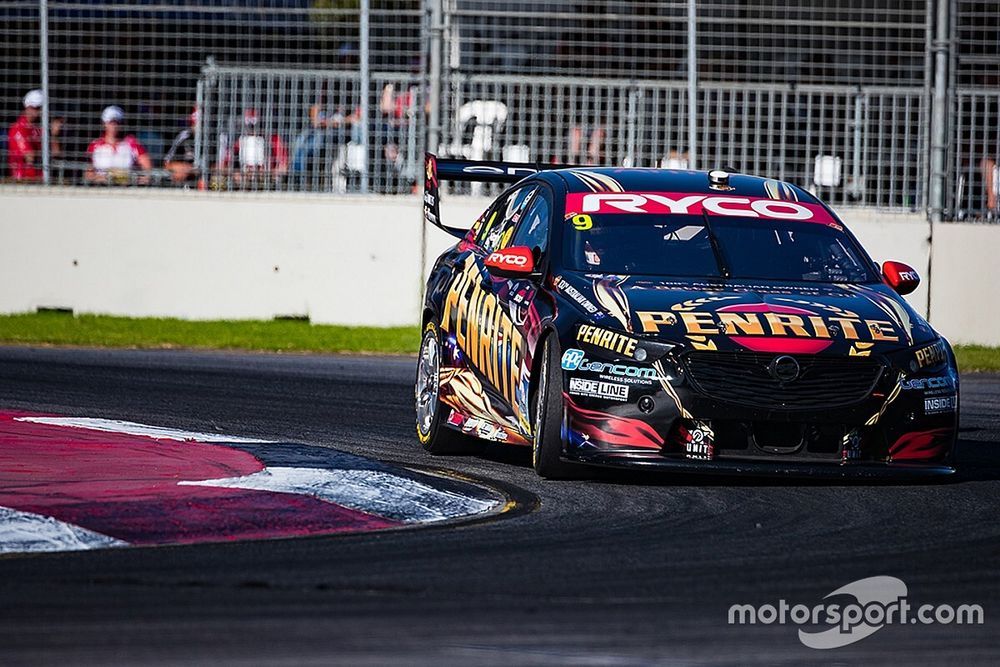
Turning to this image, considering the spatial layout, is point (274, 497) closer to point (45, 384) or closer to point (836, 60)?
point (45, 384)

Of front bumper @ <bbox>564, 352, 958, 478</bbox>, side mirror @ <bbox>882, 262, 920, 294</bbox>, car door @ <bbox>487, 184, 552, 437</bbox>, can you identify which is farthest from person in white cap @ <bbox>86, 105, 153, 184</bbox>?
front bumper @ <bbox>564, 352, 958, 478</bbox>

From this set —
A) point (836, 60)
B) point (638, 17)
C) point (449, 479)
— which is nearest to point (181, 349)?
point (638, 17)

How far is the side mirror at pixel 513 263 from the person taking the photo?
8.25m

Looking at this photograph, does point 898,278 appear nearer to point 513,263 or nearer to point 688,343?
point 688,343

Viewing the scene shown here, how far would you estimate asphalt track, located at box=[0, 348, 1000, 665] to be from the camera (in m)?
4.57

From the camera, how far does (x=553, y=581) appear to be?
5.48 m

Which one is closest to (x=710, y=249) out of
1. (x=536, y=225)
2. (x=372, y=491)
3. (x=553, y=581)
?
(x=536, y=225)

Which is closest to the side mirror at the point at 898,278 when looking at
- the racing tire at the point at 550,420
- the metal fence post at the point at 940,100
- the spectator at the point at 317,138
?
the racing tire at the point at 550,420

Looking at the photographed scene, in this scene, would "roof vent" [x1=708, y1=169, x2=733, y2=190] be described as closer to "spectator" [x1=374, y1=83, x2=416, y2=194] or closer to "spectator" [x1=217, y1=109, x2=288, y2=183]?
"spectator" [x1=374, y1=83, x2=416, y2=194]

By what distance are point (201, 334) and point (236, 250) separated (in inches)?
46.0

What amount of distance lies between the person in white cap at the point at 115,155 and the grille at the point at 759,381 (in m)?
10.5

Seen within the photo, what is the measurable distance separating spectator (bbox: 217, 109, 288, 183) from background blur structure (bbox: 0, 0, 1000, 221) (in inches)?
0.7

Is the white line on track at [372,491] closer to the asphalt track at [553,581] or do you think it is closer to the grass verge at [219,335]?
the asphalt track at [553,581]

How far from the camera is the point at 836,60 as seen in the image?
54.6 ft
